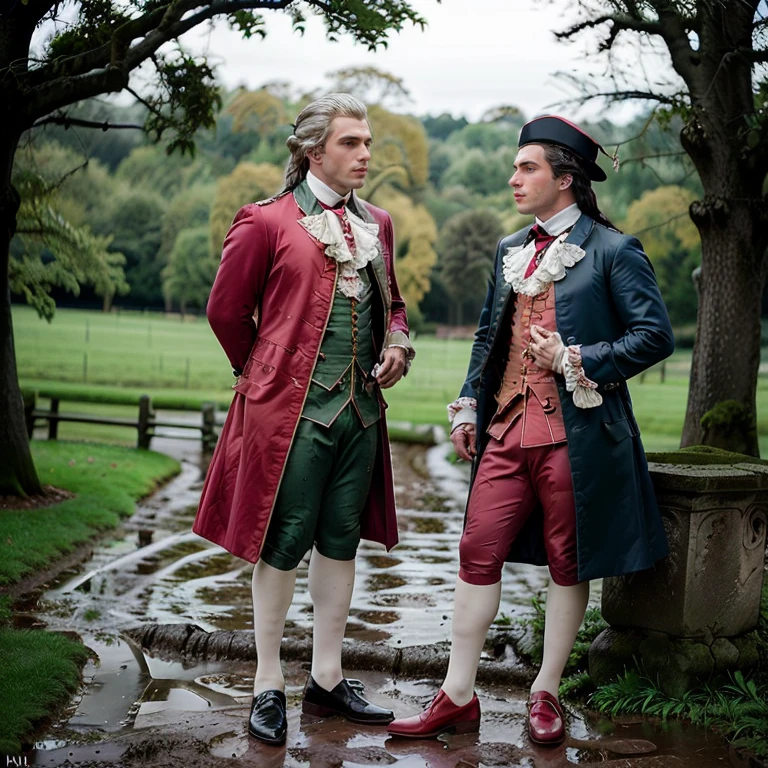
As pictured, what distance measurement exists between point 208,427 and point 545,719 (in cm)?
1039

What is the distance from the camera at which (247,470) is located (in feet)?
10.4

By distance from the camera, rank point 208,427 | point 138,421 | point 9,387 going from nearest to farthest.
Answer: point 9,387, point 138,421, point 208,427

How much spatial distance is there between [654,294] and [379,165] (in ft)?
58.3

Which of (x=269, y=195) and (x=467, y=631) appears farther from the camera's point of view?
(x=269, y=195)

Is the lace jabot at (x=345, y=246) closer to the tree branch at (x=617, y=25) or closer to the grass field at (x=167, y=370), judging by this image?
the tree branch at (x=617, y=25)

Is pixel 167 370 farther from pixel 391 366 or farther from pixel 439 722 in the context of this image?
pixel 439 722

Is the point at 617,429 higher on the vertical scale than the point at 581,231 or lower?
lower

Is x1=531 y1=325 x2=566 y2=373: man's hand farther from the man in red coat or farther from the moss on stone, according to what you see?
the moss on stone

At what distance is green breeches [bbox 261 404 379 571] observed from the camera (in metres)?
3.17

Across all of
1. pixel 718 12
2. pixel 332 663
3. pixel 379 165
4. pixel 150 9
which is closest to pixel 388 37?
pixel 150 9

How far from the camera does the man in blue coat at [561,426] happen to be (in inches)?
120

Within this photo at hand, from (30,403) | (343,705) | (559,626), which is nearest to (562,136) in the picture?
(559,626)

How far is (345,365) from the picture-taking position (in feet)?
10.6

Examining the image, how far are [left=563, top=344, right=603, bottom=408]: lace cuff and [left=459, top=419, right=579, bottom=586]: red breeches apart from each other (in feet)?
0.53
